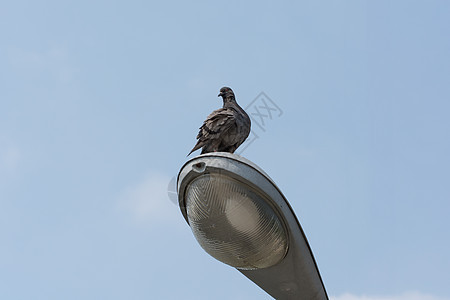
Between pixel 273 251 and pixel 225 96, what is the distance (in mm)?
1442

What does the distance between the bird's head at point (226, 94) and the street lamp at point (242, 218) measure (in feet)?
3.51

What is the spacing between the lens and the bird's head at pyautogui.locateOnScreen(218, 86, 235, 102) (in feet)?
14.5

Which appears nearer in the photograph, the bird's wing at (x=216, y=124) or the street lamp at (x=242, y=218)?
the street lamp at (x=242, y=218)

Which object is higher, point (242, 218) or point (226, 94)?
point (226, 94)

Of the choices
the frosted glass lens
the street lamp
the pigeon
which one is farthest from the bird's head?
the frosted glass lens

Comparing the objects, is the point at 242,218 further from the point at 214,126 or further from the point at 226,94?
the point at 226,94

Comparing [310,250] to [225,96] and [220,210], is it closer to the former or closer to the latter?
[220,210]

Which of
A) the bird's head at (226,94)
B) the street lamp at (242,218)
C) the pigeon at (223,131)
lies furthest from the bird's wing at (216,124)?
the street lamp at (242,218)

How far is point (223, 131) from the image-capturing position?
4074mm

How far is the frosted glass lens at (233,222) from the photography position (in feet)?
11.0

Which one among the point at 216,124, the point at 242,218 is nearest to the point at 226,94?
the point at 216,124

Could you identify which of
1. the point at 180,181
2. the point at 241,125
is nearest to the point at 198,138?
the point at 241,125

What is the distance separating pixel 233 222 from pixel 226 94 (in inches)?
54.7

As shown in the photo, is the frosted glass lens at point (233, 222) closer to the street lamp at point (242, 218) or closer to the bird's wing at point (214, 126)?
the street lamp at point (242, 218)
